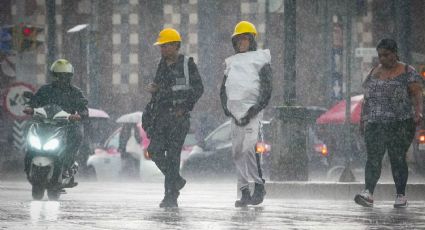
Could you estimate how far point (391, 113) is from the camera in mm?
12688

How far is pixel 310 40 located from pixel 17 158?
16.8 meters

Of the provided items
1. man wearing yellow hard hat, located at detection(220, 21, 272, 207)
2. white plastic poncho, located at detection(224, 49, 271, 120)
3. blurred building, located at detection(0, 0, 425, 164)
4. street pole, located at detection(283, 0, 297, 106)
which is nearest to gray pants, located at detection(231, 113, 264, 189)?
man wearing yellow hard hat, located at detection(220, 21, 272, 207)

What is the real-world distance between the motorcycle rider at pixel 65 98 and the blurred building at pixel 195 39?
85.2 feet

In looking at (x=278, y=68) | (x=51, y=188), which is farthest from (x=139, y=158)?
(x=278, y=68)

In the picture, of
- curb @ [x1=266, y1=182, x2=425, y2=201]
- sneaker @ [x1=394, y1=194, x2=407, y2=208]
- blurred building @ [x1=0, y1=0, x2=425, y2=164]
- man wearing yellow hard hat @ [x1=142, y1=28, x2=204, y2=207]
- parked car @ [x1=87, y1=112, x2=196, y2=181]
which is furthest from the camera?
blurred building @ [x1=0, y1=0, x2=425, y2=164]

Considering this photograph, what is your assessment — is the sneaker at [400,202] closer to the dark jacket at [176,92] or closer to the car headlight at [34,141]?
the dark jacket at [176,92]

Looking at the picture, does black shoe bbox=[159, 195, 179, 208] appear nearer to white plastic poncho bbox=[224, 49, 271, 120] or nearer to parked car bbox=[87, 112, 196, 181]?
white plastic poncho bbox=[224, 49, 271, 120]

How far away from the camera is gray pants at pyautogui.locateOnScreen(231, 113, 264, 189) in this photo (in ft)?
40.9

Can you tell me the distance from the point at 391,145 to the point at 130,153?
1182 cm

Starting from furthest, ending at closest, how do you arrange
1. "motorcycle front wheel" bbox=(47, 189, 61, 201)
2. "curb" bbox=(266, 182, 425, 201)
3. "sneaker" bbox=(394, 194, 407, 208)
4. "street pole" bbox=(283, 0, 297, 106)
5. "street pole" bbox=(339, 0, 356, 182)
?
"street pole" bbox=(339, 0, 356, 182), "street pole" bbox=(283, 0, 297, 106), "curb" bbox=(266, 182, 425, 201), "motorcycle front wheel" bbox=(47, 189, 61, 201), "sneaker" bbox=(394, 194, 407, 208)

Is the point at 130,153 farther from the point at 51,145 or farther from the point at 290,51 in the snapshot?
the point at 51,145

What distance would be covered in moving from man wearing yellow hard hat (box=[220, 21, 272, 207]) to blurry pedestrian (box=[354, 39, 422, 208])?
1035 mm

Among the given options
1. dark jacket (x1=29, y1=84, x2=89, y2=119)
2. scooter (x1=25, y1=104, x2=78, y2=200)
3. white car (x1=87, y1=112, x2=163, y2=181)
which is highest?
dark jacket (x1=29, y1=84, x2=89, y2=119)

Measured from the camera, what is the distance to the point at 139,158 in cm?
2389
